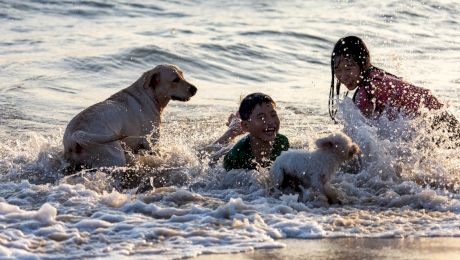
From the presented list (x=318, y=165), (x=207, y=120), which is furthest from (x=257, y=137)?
(x=207, y=120)

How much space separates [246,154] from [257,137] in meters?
0.20

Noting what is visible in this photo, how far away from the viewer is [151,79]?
9859 millimetres

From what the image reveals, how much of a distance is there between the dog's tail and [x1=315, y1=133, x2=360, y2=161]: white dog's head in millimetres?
2279

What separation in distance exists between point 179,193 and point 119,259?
1.78m

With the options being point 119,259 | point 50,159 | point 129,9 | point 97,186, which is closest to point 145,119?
point 50,159

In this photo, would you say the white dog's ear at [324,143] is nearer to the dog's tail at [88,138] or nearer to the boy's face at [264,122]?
the boy's face at [264,122]

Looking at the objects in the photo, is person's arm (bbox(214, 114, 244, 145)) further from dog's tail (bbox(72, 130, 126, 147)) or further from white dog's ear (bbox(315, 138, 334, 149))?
white dog's ear (bbox(315, 138, 334, 149))

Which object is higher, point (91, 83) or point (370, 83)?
point (370, 83)

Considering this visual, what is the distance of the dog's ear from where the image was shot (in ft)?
32.2

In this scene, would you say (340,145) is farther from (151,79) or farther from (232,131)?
(151,79)

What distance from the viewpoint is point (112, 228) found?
6.56 metres

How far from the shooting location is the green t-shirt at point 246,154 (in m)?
8.19

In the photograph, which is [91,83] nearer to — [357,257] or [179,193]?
[179,193]

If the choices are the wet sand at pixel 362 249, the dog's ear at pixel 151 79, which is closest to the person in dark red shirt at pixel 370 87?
the dog's ear at pixel 151 79
